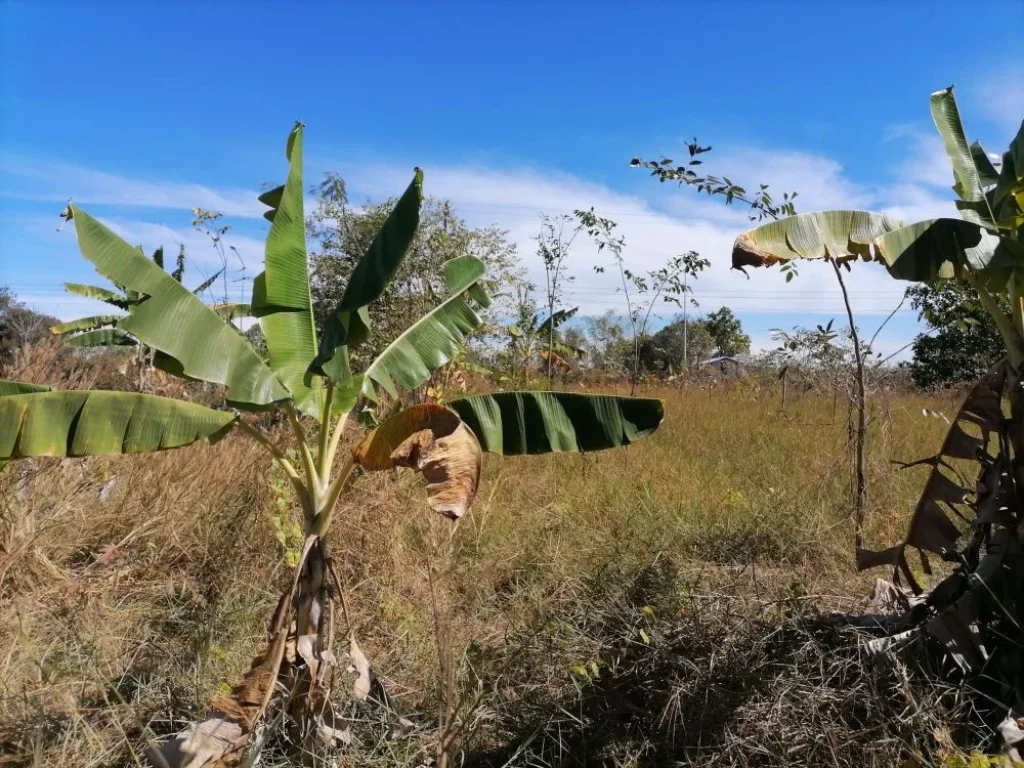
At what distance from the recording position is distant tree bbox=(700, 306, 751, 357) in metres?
35.6

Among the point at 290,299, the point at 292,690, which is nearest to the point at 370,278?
the point at 290,299

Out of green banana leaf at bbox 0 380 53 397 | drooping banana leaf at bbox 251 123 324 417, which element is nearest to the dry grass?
drooping banana leaf at bbox 251 123 324 417

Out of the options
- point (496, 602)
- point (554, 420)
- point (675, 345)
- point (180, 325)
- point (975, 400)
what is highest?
point (675, 345)

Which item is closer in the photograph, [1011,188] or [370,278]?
[370,278]

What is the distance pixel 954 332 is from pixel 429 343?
675cm

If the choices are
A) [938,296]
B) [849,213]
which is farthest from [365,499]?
[938,296]

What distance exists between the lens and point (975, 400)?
314 centimetres

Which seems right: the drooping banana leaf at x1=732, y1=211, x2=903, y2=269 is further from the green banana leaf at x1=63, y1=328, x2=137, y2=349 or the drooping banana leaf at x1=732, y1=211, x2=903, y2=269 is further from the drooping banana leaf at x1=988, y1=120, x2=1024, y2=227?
the green banana leaf at x1=63, y1=328, x2=137, y2=349

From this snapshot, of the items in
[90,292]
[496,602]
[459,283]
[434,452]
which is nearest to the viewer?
[434,452]

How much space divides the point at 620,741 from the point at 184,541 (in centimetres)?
344

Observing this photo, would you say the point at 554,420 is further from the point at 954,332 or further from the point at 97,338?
the point at 954,332

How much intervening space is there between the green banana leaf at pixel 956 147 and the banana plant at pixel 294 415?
1964 millimetres

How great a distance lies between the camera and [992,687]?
2807mm

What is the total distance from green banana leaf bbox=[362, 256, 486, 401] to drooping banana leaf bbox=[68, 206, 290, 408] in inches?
20.9
